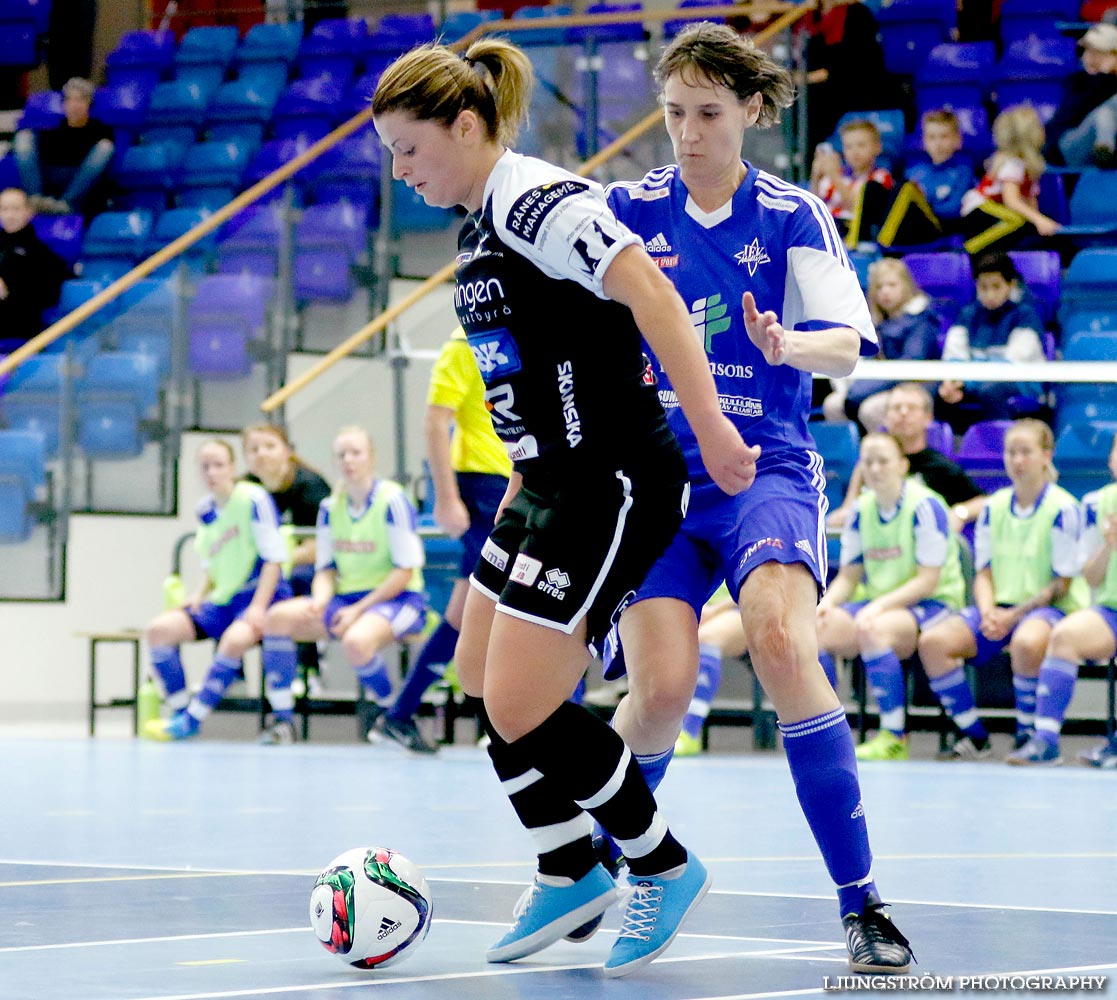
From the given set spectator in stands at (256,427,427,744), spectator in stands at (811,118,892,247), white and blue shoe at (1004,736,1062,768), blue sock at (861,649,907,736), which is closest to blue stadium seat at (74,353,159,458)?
spectator in stands at (256,427,427,744)

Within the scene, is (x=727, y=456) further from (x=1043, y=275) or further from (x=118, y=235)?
(x=118, y=235)

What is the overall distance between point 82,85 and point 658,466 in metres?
12.5

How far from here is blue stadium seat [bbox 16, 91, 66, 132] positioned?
Result: 15461 millimetres

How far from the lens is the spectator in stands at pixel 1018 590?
29.6 feet

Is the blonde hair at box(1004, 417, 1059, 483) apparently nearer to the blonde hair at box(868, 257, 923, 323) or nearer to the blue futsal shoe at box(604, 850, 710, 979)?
the blonde hair at box(868, 257, 923, 323)

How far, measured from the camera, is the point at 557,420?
3402mm

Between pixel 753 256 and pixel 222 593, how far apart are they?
23.2 feet

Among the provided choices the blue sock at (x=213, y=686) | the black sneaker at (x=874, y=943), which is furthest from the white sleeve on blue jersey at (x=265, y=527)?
the black sneaker at (x=874, y=943)

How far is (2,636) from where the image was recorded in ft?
37.8

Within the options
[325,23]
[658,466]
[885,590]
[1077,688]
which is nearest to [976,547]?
[885,590]

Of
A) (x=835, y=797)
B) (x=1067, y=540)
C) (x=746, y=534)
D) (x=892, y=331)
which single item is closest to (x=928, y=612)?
(x=1067, y=540)

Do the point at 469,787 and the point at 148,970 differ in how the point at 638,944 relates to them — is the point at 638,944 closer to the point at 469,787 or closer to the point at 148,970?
the point at 148,970

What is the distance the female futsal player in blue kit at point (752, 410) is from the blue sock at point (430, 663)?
489 cm

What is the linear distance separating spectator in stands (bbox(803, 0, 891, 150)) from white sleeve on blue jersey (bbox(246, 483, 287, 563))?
163 inches
